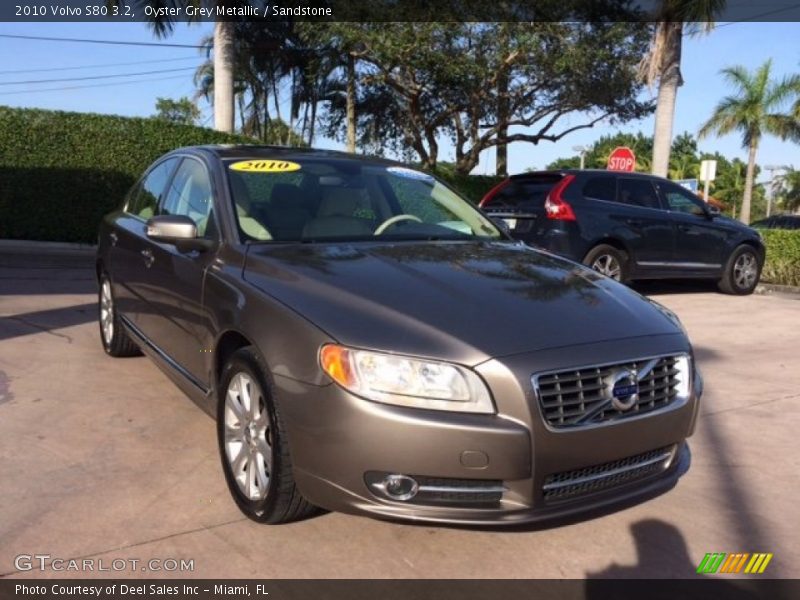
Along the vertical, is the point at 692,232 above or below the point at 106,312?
above

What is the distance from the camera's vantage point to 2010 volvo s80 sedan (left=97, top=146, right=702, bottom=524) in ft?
8.68

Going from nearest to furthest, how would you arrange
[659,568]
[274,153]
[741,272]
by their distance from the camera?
1. [659,568]
2. [274,153]
3. [741,272]

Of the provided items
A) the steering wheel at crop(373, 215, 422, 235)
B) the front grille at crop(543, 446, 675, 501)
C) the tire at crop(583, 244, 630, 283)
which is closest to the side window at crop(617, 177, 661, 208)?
the tire at crop(583, 244, 630, 283)

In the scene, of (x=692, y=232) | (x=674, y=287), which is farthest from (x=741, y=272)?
(x=692, y=232)

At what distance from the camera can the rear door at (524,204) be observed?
909cm

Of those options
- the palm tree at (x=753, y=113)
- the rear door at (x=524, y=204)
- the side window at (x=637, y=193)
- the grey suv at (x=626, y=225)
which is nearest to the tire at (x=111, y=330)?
the rear door at (x=524, y=204)

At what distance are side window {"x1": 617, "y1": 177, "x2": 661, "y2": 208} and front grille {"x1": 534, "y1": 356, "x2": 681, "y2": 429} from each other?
23.1 feet

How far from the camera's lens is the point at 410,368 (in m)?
2.67

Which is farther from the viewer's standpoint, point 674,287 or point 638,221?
point 674,287

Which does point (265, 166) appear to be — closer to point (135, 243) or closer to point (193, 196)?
point (193, 196)

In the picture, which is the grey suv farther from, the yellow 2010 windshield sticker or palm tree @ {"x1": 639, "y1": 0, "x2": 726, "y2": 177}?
palm tree @ {"x1": 639, "y1": 0, "x2": 726, "y2": 177}

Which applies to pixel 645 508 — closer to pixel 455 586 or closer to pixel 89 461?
pixel 455 586

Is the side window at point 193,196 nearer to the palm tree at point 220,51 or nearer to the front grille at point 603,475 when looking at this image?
the front grille at point 603,475

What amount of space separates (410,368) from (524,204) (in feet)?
22.9
